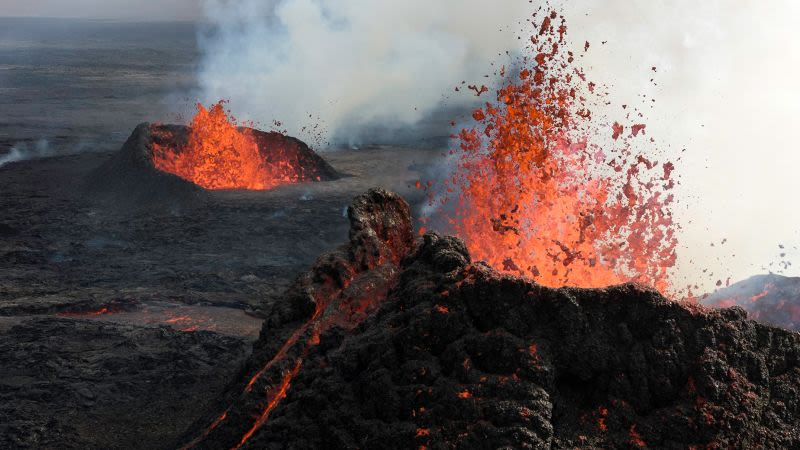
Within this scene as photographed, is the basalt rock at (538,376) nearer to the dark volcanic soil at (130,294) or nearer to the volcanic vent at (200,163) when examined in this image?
the dark volcanic soil at (130,294)

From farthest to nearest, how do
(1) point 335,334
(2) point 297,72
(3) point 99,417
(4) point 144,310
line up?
(2) point 297,72 < (4) point 144,310 < (3) point 99,417 < (1) point 335,334

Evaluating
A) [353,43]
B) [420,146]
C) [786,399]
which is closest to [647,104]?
[420,146]

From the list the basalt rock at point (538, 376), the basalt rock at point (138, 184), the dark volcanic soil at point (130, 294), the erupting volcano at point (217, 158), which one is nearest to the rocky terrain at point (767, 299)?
the basalt rock at point (538, 376)

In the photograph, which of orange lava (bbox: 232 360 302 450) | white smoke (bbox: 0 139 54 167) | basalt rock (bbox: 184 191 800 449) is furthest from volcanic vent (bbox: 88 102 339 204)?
basalt rock (bbox: 184 191 800 449)

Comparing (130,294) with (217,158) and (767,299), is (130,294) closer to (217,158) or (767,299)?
(217,158)

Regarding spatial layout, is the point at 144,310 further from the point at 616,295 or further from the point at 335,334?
the point at 616,295

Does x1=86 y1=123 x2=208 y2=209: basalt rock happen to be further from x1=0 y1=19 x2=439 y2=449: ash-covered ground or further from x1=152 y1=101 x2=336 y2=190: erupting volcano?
x1=152 y1=101 x2=336 y2=190: erupting volcano

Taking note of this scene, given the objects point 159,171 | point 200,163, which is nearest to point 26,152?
point 200,163

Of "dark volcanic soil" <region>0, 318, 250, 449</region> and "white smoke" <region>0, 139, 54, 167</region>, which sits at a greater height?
"white smoke" <region>0, 139, 54, 167</region>
